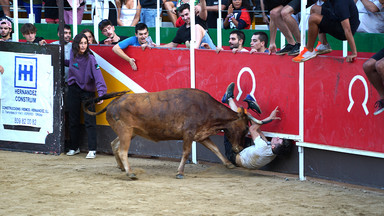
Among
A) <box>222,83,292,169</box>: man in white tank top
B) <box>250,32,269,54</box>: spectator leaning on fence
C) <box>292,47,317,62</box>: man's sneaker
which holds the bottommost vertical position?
<box>222,83,292,169</box>: man in white tank top

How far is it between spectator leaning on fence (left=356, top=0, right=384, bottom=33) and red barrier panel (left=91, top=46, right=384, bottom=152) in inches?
65.8

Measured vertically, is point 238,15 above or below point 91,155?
above

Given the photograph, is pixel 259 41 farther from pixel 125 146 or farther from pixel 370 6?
pixel 125 146

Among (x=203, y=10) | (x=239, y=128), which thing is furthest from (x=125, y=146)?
(x=203, y=10)

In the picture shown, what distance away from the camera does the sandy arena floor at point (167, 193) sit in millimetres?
8250

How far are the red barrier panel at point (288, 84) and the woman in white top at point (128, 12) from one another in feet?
10.5

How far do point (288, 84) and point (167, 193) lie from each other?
239cm

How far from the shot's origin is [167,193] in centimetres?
912

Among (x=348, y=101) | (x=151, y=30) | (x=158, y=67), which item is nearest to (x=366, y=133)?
(x=348, y=101)

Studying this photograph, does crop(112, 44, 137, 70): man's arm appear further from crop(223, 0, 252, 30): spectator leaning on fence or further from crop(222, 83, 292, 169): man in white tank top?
crop(223, 0, 252, 30): spectator leaning on fence

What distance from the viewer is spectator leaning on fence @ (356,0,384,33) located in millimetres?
11004

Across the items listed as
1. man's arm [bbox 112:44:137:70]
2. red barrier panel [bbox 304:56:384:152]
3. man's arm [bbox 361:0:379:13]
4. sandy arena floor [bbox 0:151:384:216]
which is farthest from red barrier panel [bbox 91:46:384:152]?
man's arm [bbox 361:0:379:13]

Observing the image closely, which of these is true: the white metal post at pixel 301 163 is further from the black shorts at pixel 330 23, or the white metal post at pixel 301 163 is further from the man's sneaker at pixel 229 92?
the black shorts at pixel 330 23

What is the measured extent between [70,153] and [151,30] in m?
3.53
